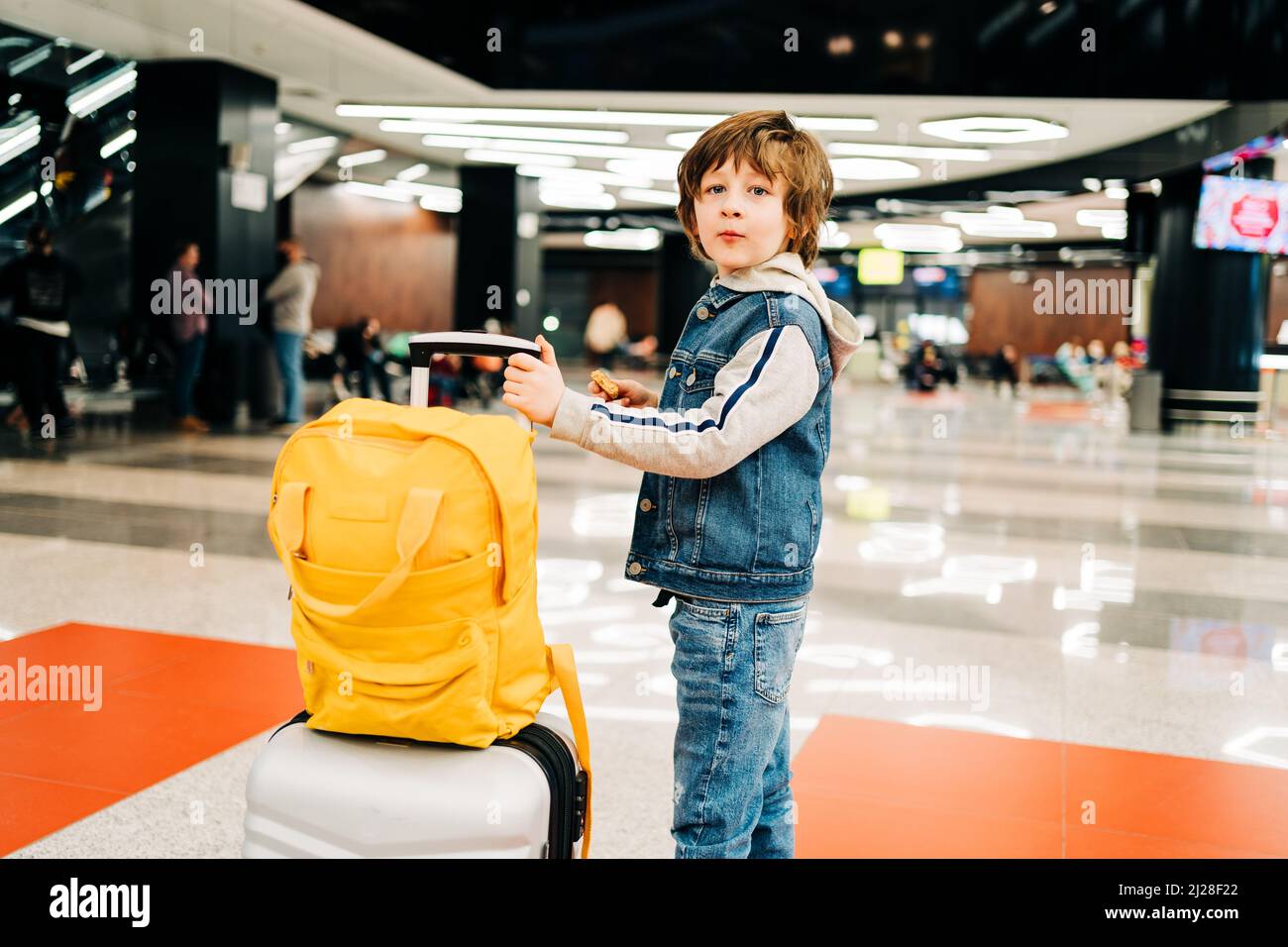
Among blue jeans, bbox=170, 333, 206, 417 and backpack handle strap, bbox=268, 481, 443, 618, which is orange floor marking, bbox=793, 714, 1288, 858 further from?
blue jeans, bbox=170, 333, 206, 417

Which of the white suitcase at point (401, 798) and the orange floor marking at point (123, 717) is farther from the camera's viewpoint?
the orange floor marking at point (123, 717)

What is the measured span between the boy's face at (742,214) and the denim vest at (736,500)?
A: 64mm

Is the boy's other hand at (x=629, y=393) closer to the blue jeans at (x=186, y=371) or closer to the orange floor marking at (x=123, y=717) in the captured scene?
the orange floor marking at (x=123, y=717)

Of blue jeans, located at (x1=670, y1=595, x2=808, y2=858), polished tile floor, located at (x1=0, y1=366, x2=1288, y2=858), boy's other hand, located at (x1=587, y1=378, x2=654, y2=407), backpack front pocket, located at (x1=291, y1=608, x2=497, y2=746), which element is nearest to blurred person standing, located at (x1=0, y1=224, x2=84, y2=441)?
polished tile floor, located at (x1=0, y1=366, x2=1288, y2=858)

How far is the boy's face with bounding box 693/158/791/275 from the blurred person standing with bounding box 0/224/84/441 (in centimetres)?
841

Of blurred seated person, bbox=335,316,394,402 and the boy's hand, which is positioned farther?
blurred seated person, bbox=335,316,394,402

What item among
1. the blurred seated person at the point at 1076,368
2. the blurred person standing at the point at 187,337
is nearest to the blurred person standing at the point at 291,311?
the blurred person standing at the point at 187,337

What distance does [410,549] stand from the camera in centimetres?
134

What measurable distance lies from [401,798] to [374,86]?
1262 centimetres

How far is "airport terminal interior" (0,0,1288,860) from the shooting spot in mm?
2824

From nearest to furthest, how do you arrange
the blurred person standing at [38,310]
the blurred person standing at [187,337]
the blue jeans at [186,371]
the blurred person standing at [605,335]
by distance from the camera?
1. the blurred person standing at [38,310]
2. the blurred person standing at [187,337]
3. the blue jeans at [186,371]
4. the blurred person standing at [605,335]

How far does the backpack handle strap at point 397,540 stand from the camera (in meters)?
1.35

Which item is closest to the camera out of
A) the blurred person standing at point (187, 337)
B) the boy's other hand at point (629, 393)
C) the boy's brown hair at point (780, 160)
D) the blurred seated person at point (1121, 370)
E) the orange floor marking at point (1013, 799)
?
the boy's brown hair at point (780, 160)

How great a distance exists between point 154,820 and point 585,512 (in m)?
4.71
